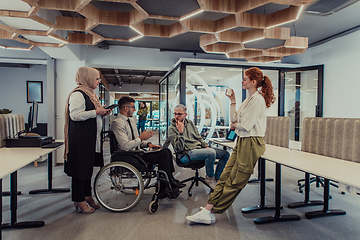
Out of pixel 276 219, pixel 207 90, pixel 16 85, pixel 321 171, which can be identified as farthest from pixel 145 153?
pixel 16 85

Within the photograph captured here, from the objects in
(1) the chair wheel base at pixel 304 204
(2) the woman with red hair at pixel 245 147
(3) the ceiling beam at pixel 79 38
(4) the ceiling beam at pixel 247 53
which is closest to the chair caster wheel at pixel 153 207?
(2) the woman with red hair at pixel 245 147

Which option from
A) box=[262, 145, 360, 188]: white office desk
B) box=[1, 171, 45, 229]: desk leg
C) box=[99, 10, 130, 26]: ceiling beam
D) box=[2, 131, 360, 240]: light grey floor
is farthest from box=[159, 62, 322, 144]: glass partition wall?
box=[1, 171, 45, 229]: desk leg

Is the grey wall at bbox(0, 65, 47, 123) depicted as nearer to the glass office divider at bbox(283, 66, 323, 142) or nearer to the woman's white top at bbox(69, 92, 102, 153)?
the woman's white top at bbox(69, 92, 102, 153)

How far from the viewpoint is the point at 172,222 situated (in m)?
2.36

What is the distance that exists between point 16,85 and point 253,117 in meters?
8.17

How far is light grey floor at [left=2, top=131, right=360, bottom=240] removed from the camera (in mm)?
2102

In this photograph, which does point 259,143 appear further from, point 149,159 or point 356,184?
point 149,159

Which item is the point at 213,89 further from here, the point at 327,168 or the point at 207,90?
the point at 327,168

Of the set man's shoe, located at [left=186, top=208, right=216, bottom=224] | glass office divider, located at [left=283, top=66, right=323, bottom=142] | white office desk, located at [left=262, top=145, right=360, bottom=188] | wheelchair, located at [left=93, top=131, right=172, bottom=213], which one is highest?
glass office divider, located at [left=283, top=66, right=323, bottom=142]

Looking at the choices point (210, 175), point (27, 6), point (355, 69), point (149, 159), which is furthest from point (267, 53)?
point (27, 6)

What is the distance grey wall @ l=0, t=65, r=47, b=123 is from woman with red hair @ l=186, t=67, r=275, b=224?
297 inches

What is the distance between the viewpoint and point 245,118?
2.15 m

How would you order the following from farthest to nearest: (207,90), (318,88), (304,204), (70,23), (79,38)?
1. (318,88)
2. (207,90)
3. (79,38)
4. (70,23)
5. (304,204)

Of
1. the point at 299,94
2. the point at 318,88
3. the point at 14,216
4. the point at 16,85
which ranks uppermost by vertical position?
the point at 16,85
